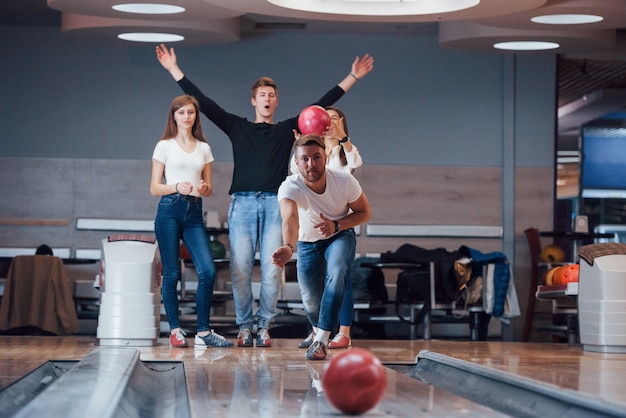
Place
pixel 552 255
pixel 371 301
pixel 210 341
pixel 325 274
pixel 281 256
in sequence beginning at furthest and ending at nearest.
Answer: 1. pixel 552 255
2. pixel 371 301
3. pixel 210 341
4. pixel 325 274
5. pixel 281 256

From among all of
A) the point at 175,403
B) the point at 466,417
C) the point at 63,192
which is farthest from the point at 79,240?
the point at 466,417

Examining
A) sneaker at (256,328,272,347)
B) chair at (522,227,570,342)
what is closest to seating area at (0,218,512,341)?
chair at (522,227,570,342)

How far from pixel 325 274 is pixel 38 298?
3.54 meters

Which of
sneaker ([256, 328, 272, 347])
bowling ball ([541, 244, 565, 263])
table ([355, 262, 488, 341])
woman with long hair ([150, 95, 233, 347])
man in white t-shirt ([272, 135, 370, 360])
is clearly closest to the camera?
man in white t-shirt ([272, 135, 370, 360])

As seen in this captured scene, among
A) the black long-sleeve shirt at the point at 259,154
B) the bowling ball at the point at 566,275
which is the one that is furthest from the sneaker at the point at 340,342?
the bowling ball at the point at 566,275

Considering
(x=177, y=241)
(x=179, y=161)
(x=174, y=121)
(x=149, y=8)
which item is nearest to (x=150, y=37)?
(x=149, y=8)

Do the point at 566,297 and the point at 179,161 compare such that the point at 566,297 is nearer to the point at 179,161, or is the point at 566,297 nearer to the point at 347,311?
the point at 347,311

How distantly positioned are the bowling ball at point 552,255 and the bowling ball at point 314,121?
4476 millimetres

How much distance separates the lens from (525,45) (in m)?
9.21

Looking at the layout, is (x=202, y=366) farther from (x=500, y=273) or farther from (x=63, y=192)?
(x=63, y=192)

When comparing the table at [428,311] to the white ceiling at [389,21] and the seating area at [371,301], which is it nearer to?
the seating area at [371,301]

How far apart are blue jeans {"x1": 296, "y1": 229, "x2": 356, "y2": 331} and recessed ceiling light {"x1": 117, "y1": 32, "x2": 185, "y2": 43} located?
430 centimetres

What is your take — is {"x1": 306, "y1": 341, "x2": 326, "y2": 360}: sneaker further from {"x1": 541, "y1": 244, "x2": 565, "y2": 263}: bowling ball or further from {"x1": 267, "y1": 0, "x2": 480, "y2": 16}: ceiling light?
{"x1": 541, "y1": 244, "x2": 565, "y2": 263}: bowling ball

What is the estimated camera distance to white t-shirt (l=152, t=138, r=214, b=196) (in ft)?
18.4
